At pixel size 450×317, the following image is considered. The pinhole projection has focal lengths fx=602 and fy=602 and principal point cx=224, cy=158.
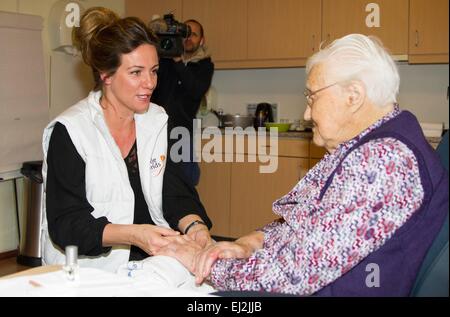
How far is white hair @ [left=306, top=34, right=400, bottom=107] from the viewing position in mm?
1485

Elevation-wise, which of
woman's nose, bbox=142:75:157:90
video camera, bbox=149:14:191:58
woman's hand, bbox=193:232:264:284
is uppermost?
video camera, bbox=149:14:191:58

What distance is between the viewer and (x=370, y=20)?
4.29 m

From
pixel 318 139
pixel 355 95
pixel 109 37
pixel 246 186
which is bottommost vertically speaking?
pixel 246 186

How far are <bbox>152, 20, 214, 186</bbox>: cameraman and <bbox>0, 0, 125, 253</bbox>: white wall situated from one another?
98 cm

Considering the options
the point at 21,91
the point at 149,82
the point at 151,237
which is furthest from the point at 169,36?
the point at 151,237

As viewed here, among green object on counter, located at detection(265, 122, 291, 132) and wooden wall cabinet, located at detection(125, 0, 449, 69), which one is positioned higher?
→ wooden wall cabinet, located at detection(125, 0, 449, 69)

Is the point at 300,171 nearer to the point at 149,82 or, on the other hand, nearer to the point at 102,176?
the point at 149,82

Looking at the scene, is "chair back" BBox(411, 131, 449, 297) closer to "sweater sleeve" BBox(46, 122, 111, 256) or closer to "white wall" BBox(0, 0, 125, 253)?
"sweater sleeve" BBox(46, 122, 111, 256)

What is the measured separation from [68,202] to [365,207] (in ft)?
3.40

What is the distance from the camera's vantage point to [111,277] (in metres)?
1.25

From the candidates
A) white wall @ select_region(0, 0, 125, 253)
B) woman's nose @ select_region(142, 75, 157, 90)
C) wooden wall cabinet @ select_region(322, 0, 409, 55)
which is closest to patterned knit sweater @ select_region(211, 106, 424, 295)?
woman's nose @ select_region(142, 75, 157, 90)

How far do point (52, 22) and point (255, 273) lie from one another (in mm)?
3540
